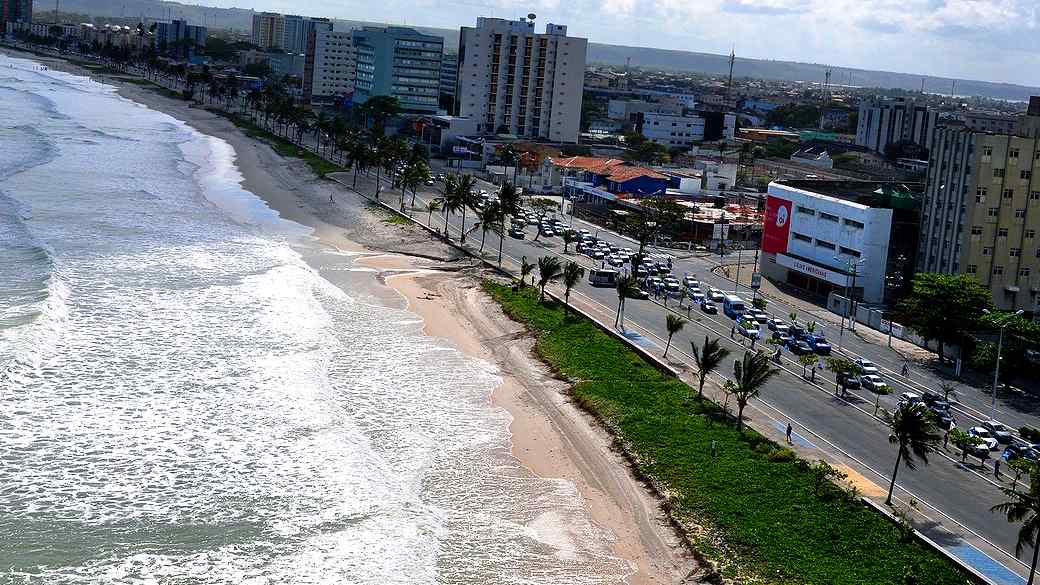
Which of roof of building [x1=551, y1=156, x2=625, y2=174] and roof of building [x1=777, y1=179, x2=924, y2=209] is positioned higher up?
roof of building [x1=777, y1=179, x2=924, y2=209]

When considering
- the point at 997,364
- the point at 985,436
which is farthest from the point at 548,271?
the point at 985,436

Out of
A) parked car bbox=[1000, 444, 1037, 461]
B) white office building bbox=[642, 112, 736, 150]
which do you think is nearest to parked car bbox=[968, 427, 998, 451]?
parked car bbox=[1000, 444, 1037, 461]

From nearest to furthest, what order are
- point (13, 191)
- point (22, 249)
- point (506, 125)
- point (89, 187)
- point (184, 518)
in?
1. point (184, 518)
2. point (22, 249)
3. point (13, 191)
4. point (89, 187)
5. point (506, 125)

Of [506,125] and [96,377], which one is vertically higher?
[506,125]

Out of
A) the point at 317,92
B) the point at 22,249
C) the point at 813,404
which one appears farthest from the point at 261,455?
the point at 317,92

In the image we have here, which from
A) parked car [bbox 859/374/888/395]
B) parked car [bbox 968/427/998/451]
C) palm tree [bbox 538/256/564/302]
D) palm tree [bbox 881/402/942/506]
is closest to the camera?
palm tree [bbox 881/402/942/506]

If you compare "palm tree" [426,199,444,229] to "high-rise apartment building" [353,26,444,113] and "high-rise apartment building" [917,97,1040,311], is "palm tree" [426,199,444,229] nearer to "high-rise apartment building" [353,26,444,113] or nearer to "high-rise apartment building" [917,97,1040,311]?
"high-rise apartment building" [917,97,1040,311]

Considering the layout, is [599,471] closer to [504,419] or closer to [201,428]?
[504,419]
